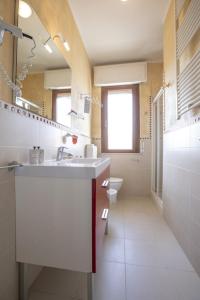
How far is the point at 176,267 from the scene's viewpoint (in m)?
1.51

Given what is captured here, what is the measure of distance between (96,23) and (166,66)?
3.80 ft

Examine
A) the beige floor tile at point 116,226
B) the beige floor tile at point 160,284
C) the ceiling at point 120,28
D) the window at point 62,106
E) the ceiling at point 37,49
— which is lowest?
the beige floor tile at point 160,284

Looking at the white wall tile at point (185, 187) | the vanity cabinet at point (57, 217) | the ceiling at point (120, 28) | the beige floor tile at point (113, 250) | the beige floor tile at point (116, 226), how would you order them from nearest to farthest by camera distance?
the vanity cabinet at point (57, 217) < the white wall tile at point (185, 187) < the beige floor tile at point (113, 250) < the beige floor tile at point (116, 226) < the ceiling at point (120, 28)

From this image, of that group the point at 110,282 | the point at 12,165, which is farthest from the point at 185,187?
the point at 12,165

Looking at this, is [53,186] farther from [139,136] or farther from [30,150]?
[139,136]

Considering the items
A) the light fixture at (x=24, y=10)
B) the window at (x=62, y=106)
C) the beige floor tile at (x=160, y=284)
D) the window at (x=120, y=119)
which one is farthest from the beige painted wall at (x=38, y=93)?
the window at (x=120, y=119)

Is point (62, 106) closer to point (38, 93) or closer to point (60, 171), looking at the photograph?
point (38, 93)

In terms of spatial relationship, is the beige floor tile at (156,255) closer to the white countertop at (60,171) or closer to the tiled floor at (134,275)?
the tiled floor at (134,275)

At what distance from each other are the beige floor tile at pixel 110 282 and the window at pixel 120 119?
96.6 inches

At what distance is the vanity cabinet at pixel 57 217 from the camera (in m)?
1.06

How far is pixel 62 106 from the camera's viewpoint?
207 cm

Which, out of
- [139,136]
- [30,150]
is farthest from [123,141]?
[30,150]

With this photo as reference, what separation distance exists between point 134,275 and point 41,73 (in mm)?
1821

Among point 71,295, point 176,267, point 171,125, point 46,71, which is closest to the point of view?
point 71,295
